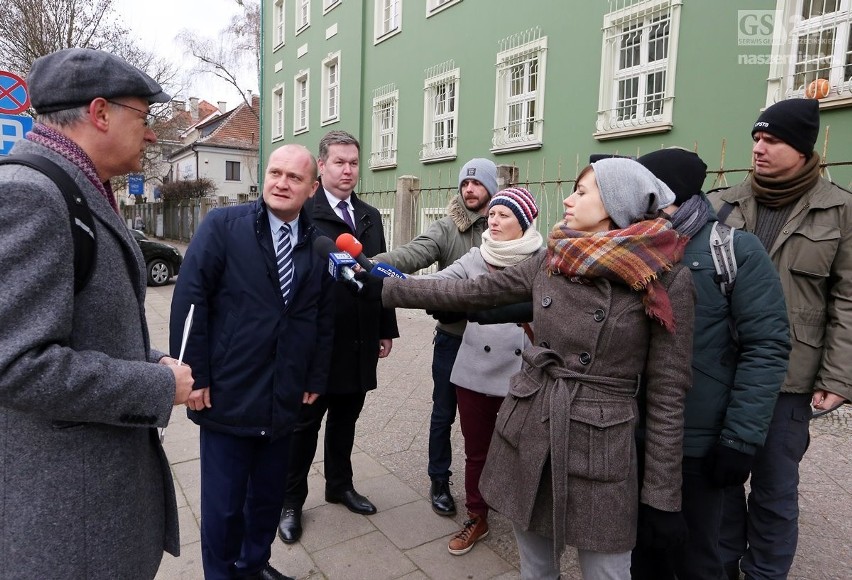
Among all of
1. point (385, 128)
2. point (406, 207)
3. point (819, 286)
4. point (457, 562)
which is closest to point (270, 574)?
point (457, 562)

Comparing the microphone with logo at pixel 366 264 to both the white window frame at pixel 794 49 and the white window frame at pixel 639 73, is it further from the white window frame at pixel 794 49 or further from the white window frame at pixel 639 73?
the white window frame at pixel 639 73

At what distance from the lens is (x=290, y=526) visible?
3.12 metres

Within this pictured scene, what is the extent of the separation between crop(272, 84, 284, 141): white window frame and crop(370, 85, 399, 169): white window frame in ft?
24.8

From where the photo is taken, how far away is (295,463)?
3.18 m

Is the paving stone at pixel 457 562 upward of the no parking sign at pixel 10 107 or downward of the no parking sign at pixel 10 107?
downward

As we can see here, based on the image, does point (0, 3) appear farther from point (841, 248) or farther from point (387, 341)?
point (841, 248)

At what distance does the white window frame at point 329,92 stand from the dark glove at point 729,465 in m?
16.8

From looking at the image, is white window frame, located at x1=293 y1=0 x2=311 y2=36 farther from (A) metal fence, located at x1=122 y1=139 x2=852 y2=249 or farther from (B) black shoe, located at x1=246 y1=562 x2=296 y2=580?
(B) black shoe, located at x1=246 y1=562 x2=296 y2=580

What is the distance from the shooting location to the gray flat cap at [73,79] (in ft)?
4.75

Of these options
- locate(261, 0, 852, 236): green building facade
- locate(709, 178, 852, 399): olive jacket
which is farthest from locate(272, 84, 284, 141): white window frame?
locate(709, 178, 852, 399): olive jacket

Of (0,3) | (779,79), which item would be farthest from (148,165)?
(779,79)

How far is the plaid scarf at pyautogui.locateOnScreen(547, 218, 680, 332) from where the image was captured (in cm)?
177

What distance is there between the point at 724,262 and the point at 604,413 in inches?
28.0

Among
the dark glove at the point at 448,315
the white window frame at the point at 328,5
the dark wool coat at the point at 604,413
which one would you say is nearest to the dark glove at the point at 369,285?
the dark glove at the point at 448,315
